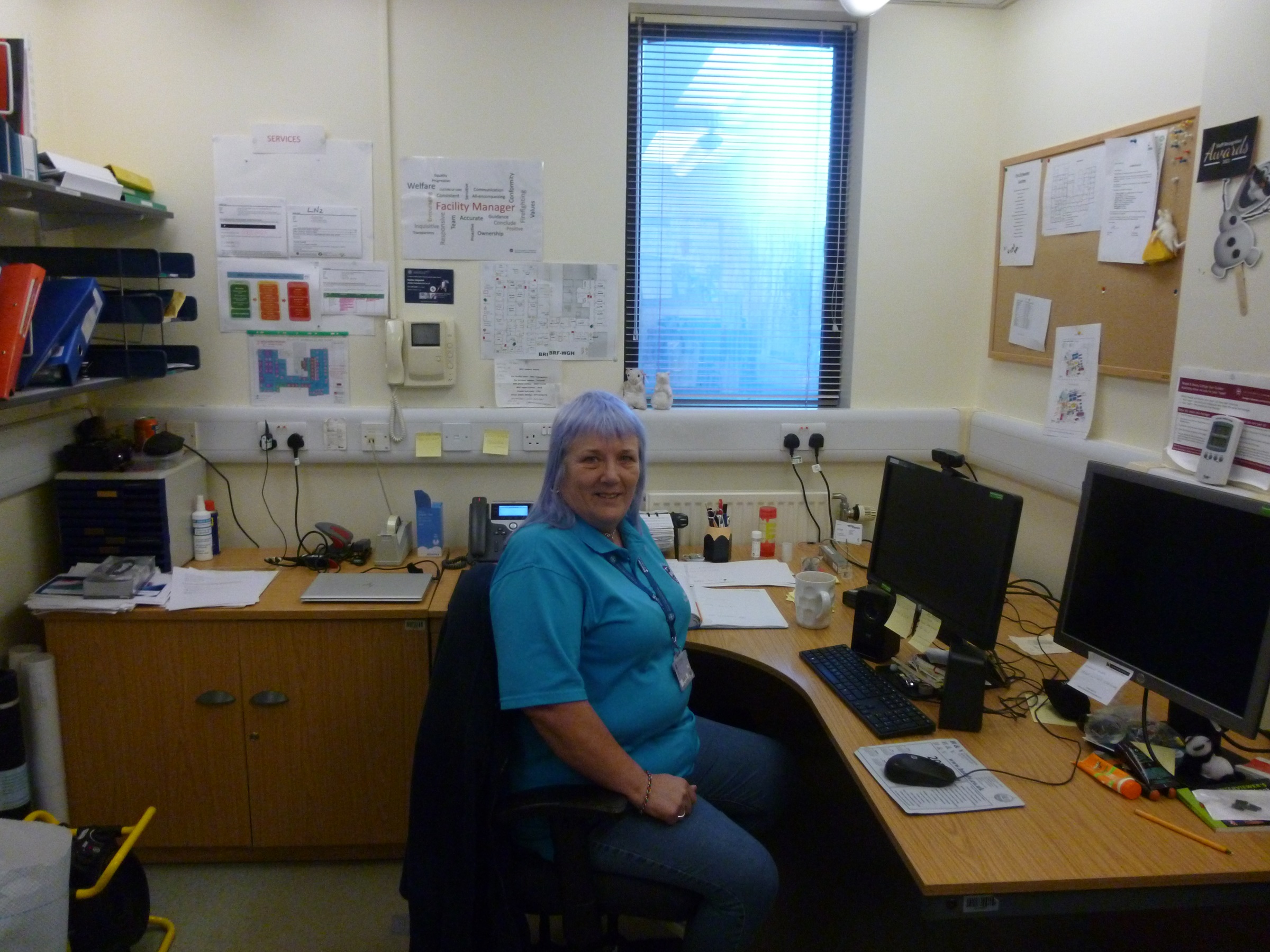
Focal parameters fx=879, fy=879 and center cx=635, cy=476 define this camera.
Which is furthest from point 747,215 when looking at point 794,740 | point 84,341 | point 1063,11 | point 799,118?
point 84,341

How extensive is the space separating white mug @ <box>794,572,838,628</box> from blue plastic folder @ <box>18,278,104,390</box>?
1.87m

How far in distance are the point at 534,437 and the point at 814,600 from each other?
3.49 feet

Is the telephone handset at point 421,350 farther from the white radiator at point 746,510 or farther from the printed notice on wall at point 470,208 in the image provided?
the white radiator at point 746,510

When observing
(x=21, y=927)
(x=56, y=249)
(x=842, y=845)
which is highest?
(x=56, y=249)

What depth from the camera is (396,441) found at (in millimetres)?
2748

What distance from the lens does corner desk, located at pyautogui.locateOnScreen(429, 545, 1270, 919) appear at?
4.09ft

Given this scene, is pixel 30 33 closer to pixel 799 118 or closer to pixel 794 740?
pixel 799 118

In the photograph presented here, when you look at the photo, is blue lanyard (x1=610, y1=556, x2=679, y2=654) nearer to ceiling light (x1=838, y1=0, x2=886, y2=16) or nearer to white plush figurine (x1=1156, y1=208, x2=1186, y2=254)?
white plush figurine (x1=1156, y1=208, x2=1186, y2=254)

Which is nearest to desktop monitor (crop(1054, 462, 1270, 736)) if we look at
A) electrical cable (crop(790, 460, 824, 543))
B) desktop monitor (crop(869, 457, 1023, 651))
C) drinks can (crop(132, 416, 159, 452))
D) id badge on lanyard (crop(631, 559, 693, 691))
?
desktop monitor (crop(869, 457, 1023, 651))

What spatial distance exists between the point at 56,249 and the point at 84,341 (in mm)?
324

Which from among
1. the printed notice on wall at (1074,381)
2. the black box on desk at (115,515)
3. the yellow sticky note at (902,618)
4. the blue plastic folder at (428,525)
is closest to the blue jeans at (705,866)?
the yellow sticky note at (902,618)

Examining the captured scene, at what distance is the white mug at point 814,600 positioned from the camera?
85.5 inches

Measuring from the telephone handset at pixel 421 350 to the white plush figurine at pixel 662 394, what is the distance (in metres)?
0.65

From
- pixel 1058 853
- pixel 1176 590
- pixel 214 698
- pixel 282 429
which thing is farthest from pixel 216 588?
pixel 1176 590
